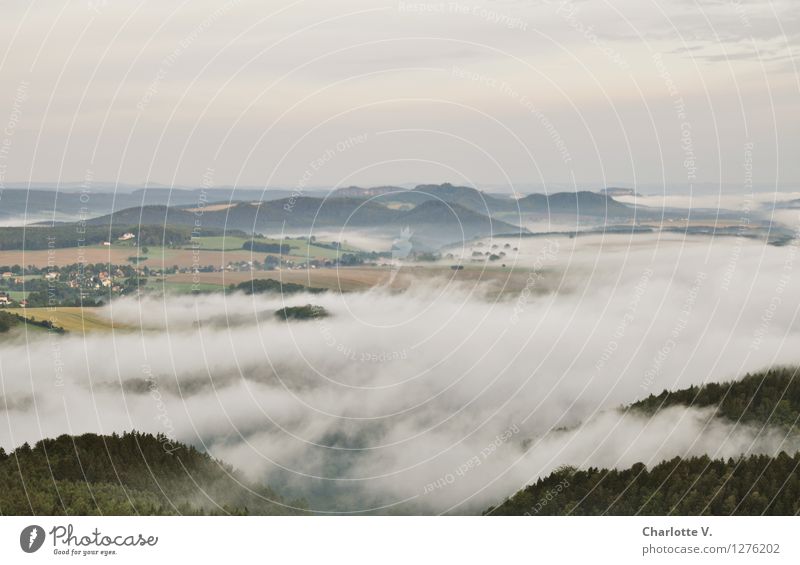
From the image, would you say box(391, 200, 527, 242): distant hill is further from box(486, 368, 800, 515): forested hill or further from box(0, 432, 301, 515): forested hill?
box(0, 432, 301, 515): forested hill

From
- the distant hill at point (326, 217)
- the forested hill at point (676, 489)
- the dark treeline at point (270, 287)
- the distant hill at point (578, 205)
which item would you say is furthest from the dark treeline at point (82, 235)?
the forested hill at point (676, 489)

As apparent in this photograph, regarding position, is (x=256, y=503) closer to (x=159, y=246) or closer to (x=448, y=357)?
(x=159, y=246)

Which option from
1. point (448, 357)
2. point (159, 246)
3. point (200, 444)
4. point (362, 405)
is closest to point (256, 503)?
point (200, 444)

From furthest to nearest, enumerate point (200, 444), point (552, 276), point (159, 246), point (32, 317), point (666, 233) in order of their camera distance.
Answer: point (552, 276) → point (666, 233) → point (32, 317) → point (159, 246) → point (200, 444)

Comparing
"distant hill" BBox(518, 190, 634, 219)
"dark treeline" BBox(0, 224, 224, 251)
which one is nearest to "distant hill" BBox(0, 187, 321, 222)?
"dark treeline" BBox(0, 224, 224, 251)

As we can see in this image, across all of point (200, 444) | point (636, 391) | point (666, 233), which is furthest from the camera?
point (666, 233)

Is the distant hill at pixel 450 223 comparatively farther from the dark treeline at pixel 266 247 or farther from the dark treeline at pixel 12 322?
the dark treeline at pixel 12 322
